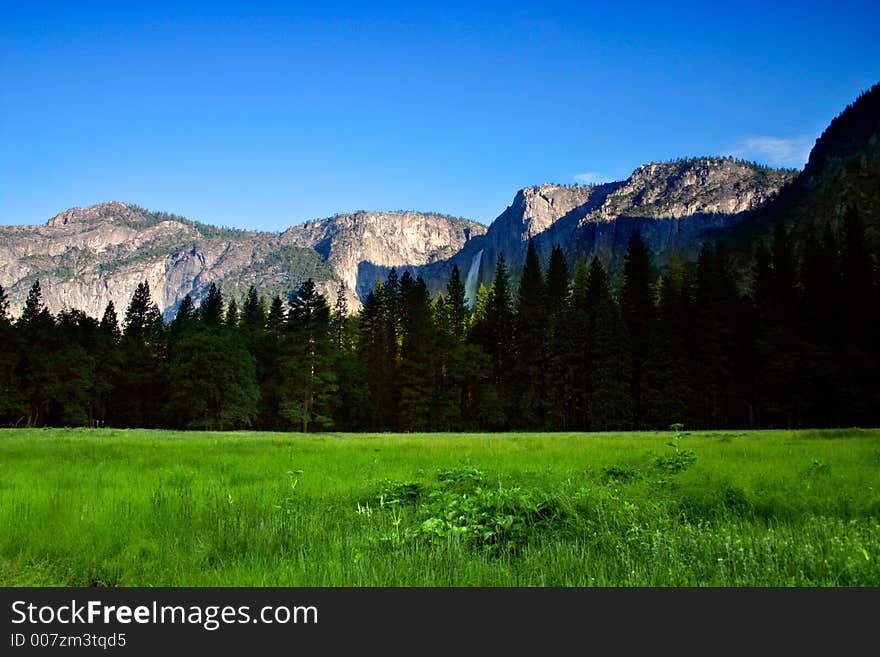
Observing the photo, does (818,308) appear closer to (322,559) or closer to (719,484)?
(719,484)

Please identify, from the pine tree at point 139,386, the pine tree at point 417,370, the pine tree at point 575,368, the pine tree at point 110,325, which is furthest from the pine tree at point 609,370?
the pine tree at point 110,325

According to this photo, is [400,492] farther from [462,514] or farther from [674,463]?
[674,463]

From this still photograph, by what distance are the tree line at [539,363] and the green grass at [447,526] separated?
143 feet

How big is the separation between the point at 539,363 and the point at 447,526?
56381mm

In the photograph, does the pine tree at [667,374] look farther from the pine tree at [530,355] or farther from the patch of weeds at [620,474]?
the patch of weeds at [620,474]

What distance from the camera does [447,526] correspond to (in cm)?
661

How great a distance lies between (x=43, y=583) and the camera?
5.58 m

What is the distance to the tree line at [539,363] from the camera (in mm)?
49625

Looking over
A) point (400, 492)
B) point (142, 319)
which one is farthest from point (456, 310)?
point (400, 492)

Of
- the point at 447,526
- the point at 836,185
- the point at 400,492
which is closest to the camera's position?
the point at 447,526

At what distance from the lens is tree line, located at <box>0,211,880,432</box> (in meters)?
49.6

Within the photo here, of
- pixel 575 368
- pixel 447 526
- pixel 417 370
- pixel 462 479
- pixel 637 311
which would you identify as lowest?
pixel 417 370
